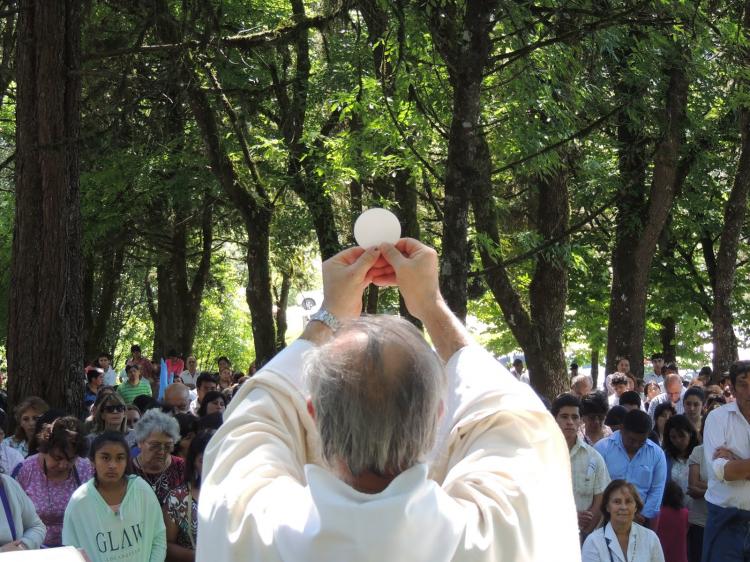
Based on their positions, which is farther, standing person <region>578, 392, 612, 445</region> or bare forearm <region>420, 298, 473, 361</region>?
standing person <region>578, 392, 612, 445</region>

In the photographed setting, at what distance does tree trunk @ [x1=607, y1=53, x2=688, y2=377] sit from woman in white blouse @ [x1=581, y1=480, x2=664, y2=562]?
11200 millimetres

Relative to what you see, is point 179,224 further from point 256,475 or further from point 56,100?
point 256,475

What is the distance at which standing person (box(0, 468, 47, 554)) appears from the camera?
7.00m

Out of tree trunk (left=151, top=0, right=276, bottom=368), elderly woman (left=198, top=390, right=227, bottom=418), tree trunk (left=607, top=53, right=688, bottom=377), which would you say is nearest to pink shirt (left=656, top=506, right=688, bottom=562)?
elderly woman (left=198, top=390, right=227, bottom=418)

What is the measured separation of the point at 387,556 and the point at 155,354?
29.0 metres

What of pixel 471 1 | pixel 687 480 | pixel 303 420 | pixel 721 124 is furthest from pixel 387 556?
pixel 721 124

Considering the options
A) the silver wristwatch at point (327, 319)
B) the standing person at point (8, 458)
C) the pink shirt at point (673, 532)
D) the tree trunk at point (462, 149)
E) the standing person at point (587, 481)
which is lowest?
the pink shirt at point (673, 532)

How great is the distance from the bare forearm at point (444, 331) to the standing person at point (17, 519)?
5261mm

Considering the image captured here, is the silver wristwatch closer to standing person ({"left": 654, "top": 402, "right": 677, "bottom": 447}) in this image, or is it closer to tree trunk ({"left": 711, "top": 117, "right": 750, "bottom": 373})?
standing person ({"left": 654, "top": 402, "right": 677, "bottom": 447})

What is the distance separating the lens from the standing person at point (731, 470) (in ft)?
26.6

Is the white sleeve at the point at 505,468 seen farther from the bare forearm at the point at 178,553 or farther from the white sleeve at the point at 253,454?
the bare forearm at the point at 178,553

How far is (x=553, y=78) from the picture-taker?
11.3 metres

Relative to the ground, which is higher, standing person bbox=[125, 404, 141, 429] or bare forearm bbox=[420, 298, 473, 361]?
bare forearm bbox=[420, 298, 473, 361]

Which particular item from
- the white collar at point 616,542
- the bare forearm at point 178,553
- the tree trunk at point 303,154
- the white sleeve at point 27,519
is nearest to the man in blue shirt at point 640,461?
the white collar at point 616,542
